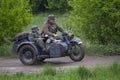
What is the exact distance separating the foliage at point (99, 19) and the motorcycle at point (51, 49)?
1.48 metres

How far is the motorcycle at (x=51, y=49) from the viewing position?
1327 centimetres

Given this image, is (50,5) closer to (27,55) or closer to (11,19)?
(11,19)

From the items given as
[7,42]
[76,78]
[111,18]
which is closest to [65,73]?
[76,78]

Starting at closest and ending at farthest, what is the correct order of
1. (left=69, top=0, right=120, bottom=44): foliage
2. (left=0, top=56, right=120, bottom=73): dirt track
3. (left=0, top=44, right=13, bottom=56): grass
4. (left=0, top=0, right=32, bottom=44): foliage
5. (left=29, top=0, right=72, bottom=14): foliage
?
(left=0, top=56, right=120, bottom=73): dirt track → (left=69, top=0, right=120, bottom=44): foliage → (left=0, top=44, right=13, bottom=56): grass → (left=0, top=0, right=32, bottom=44): foliage → (left=29, top=0, right=72, bottom=14): foliage

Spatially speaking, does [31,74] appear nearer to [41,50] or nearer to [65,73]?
[65,73]

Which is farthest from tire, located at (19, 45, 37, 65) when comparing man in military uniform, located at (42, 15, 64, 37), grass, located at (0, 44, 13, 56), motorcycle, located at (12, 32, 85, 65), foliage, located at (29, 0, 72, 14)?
foliage, located at (29, 0, 72, 14)

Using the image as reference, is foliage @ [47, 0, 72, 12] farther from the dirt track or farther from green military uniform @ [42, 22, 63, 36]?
green military uniform @ [42, 22, 63, 36]

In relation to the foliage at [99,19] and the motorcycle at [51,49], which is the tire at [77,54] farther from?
the foliage at [99,19]

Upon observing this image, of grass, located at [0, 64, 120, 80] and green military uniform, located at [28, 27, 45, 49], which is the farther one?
green military uniform, located at [28, 27, 45, 49]

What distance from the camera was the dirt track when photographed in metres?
12.7

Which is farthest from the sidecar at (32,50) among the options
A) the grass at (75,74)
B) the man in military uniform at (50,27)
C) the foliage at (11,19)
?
the foliage at (11,19)

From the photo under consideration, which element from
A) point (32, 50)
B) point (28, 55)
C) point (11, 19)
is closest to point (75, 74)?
point (32, 50)

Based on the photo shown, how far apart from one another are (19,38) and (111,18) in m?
3.24

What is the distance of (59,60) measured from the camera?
14.2m
